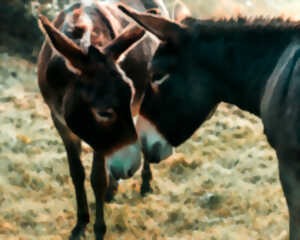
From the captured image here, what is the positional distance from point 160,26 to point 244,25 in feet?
1.60

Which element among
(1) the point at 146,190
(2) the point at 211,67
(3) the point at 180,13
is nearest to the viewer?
(2) the point at 211,67

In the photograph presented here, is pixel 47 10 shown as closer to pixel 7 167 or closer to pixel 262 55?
pixel 7 167

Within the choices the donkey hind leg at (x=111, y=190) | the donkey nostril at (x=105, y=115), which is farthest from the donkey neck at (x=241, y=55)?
the donkey hind leg at (x=111, y=190)

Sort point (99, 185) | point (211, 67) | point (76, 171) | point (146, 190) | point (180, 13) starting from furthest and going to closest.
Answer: point (146, 190) < point (76, 171) < point (99, 185) < point (180, 13) < point (211, 67)

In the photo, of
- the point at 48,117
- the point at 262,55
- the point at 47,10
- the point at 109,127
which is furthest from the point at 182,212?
the point at 47,10

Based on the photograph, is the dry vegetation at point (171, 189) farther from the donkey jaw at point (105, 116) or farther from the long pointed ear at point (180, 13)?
the donkey jaw at point (105, 116)

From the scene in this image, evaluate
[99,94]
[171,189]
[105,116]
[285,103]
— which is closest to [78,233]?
[171,189]

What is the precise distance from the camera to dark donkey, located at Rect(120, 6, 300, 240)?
2.20 meters

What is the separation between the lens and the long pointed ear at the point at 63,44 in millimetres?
2322

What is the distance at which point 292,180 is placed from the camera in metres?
1.92

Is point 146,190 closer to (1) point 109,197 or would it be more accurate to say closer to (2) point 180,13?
(1) point 109,197

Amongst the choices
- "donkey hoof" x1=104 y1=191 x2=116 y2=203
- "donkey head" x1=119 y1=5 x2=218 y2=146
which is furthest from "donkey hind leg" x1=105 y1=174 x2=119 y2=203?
"donkey head" x1=119 y1=5 x2=218 y2=146

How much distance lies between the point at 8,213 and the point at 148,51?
1.84 metres

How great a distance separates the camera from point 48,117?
525cm
